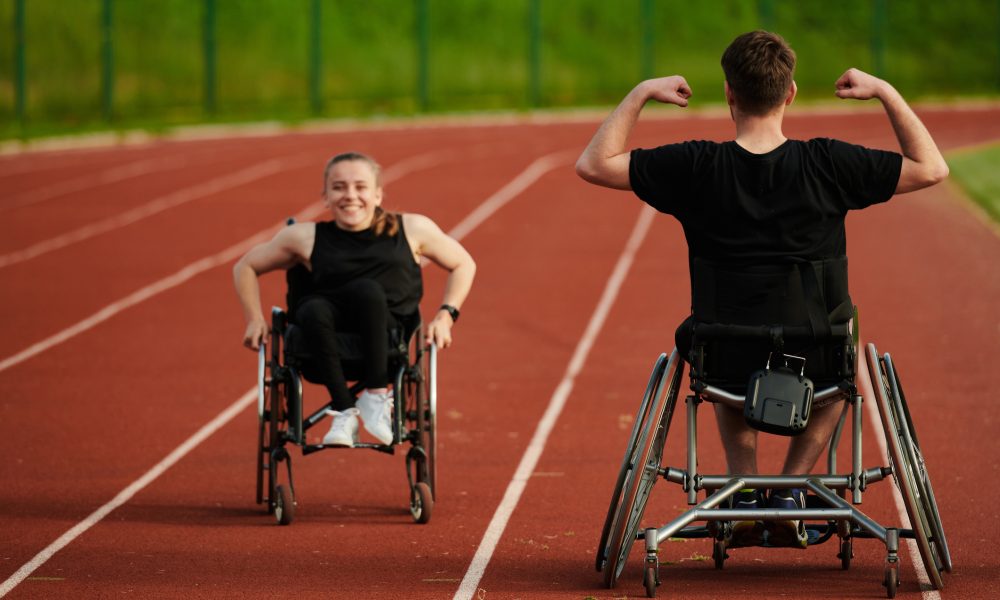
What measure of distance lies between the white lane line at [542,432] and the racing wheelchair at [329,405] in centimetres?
35

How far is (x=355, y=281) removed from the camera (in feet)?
22.2

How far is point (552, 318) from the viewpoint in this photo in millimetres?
12742

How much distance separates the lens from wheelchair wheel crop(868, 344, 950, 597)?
5.02 m

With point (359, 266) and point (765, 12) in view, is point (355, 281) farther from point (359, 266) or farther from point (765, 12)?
point (765, 12)

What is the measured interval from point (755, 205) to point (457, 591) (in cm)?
159

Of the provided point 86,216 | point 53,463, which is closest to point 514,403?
point 53,463

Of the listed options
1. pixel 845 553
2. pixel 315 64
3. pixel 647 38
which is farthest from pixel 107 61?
pixel 845 553

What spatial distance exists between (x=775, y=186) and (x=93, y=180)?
17031mm

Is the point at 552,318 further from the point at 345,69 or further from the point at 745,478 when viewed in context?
the point at 345,69

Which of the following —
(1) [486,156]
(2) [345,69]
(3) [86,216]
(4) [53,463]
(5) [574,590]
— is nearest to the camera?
(5) [574,590]

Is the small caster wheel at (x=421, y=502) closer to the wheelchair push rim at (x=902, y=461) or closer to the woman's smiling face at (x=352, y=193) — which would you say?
the woman's smiling face at (x=352, y=193)

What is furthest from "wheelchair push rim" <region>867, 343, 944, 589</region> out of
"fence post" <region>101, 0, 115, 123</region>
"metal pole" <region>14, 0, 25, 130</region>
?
"fence post" <region>101, 0, 115, 123</region>

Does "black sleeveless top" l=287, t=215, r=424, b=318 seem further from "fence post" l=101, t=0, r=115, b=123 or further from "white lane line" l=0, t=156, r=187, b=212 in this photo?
"fence post" l=101, t=0, r=115, b=123

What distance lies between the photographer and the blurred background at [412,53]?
95.7ft
